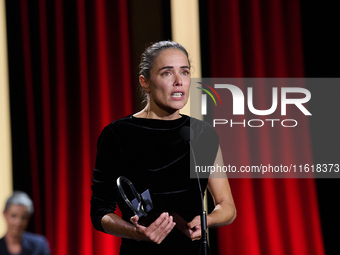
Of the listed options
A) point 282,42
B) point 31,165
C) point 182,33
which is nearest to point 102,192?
point 31,165

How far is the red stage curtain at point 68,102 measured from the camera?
2.47 meters

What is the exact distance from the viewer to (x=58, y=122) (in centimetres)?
251

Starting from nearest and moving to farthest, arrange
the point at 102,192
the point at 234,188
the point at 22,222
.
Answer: the point at 22,222 < the point at 102,192 < the point at 234,188

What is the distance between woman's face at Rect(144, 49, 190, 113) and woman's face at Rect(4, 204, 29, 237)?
2.01 feet

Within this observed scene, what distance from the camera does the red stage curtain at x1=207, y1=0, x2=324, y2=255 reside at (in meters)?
2.63

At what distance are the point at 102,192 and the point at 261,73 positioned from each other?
1.62m

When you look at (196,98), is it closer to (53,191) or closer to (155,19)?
(155,19)

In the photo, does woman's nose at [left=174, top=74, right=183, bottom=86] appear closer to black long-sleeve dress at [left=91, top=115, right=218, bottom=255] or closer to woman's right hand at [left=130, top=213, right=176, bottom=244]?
black long-sleeve dress at [left=91, top=115, right=218, bottom=255]

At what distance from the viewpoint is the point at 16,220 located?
106 cm

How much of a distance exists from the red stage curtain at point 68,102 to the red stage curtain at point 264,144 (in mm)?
641

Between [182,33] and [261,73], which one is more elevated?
[182,33]

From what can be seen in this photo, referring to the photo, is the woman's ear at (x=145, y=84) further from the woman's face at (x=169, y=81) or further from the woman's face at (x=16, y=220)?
the woman's face at (x=16, y=220)
